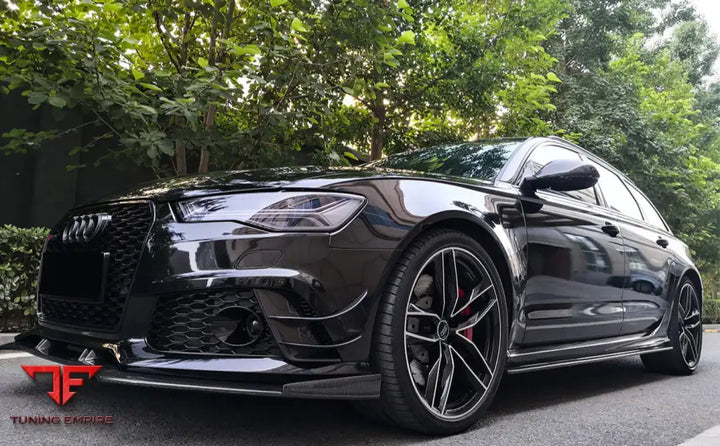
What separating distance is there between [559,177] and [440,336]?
1155 mm

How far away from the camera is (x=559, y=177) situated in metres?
3.09

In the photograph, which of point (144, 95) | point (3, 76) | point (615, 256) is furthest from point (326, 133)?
point (615, 256)

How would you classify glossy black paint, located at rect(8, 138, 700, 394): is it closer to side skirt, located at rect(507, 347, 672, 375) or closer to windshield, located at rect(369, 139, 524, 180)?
side skirt, located at rect(507, 347, 672, 375)

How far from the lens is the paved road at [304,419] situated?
220 centimetres

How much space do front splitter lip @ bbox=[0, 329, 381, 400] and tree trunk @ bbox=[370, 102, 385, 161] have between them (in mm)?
6839

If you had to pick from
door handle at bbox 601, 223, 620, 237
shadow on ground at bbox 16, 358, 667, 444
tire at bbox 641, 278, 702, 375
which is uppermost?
door handle at bbox 601, 223, 620, 237

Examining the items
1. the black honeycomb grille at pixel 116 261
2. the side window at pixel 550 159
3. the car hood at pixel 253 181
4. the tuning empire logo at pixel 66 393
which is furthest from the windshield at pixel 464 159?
the tuning empire logo at pixel 66 393

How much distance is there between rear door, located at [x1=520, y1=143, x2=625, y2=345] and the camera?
9.60 feet

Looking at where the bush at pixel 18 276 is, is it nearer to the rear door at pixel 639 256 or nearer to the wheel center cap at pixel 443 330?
the wheel center cap at pixel 443 330

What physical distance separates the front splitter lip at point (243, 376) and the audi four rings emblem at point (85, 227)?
1.75ft

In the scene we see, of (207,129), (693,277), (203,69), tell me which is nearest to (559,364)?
(693,277)

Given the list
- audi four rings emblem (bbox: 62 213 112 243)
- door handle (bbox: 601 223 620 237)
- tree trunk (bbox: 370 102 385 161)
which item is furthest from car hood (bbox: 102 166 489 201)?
tree trunk (bbox: 370 102 385 161)

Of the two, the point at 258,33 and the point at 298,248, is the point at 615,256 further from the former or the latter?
the point at 258,33

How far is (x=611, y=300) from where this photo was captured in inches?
139
